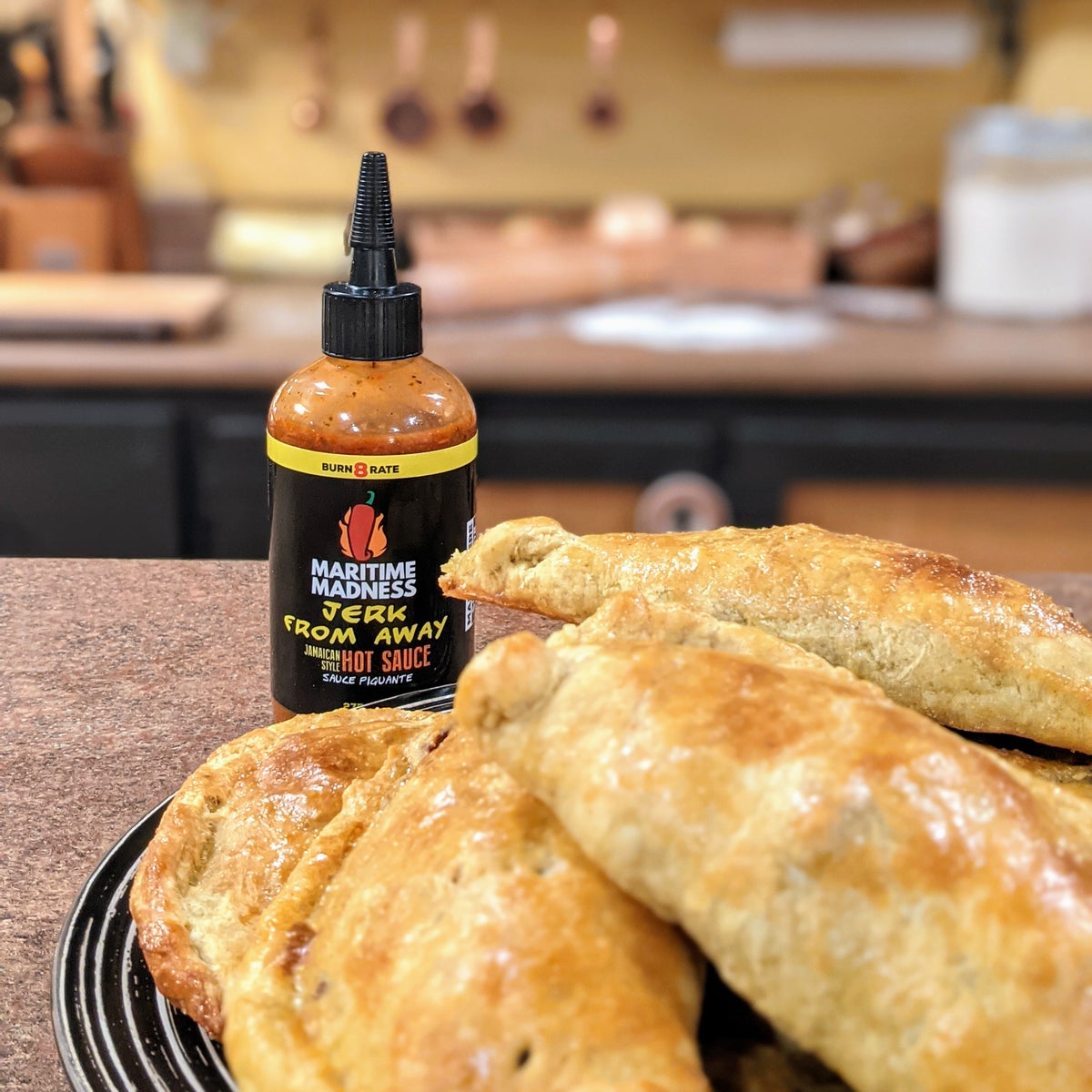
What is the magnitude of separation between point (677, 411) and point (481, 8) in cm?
109

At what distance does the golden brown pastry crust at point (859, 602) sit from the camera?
2.25 feet

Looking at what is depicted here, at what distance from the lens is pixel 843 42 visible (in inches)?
106

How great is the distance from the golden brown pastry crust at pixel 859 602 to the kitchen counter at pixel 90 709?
24 centimetres

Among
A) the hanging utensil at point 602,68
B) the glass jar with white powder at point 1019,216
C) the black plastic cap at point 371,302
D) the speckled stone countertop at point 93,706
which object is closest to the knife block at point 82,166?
the hanging utensil at point 602,68

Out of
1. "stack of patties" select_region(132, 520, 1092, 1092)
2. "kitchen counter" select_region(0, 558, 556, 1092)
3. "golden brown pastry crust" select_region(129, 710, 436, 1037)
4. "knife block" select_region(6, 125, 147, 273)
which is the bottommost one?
"kitchen counter" select_region(0, 558, 556, 1092)

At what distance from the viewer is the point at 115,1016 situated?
55 cm

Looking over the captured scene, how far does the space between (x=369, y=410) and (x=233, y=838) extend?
0.25 metres

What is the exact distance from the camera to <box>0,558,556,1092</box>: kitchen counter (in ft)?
2.21

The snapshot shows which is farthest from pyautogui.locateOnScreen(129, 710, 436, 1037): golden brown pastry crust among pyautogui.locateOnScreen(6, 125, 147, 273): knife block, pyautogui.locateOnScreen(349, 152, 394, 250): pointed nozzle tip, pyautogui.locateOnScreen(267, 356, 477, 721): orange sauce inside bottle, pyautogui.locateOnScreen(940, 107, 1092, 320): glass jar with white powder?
pyautogui.locateOnScreen(6, 125, 147, 273): knife block

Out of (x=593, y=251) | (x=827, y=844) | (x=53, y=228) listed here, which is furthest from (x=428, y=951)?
(x=53, y=228)

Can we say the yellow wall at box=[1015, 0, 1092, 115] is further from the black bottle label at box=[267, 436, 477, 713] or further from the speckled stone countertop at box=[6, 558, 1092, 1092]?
the black bottle label at box=[267, 436, 477, 713]

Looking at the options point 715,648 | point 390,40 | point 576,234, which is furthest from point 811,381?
point 715,648

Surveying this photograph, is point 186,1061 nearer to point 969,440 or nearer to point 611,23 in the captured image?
point 969,440

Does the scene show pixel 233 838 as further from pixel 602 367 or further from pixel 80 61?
pixel 80 61
